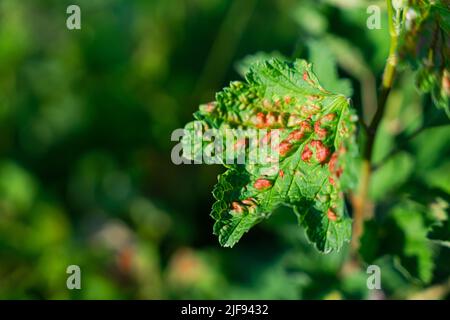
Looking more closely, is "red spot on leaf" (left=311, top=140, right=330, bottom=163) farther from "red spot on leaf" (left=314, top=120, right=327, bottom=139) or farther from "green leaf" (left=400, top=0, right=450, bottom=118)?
"green leaf" (left=400, top=0, right=450, bottom=118)

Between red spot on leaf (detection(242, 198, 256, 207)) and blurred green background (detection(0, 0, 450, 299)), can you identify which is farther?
blurred green background (detection(0, 0, 450, 299))

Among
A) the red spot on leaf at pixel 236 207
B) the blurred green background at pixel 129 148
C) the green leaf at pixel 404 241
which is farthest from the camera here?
the blurred green background at pixel 129 148

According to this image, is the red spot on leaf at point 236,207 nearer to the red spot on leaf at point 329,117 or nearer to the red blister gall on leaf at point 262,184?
the red blister gall on leaf at point 262,184

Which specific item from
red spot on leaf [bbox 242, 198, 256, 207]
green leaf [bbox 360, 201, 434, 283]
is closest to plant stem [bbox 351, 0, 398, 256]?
green leaf [bbox 360, 201, 434, 283]

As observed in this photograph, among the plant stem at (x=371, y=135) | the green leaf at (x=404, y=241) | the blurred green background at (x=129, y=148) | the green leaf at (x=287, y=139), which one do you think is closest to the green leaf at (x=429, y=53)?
the plant stem at (x=371, y=135)

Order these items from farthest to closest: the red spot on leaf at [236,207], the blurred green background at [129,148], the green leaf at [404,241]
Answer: the blurred green background at [129,148]
the green leaf at [404,241]
the red spot on leaf at [236,207]

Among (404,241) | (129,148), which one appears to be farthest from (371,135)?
(129,148)
